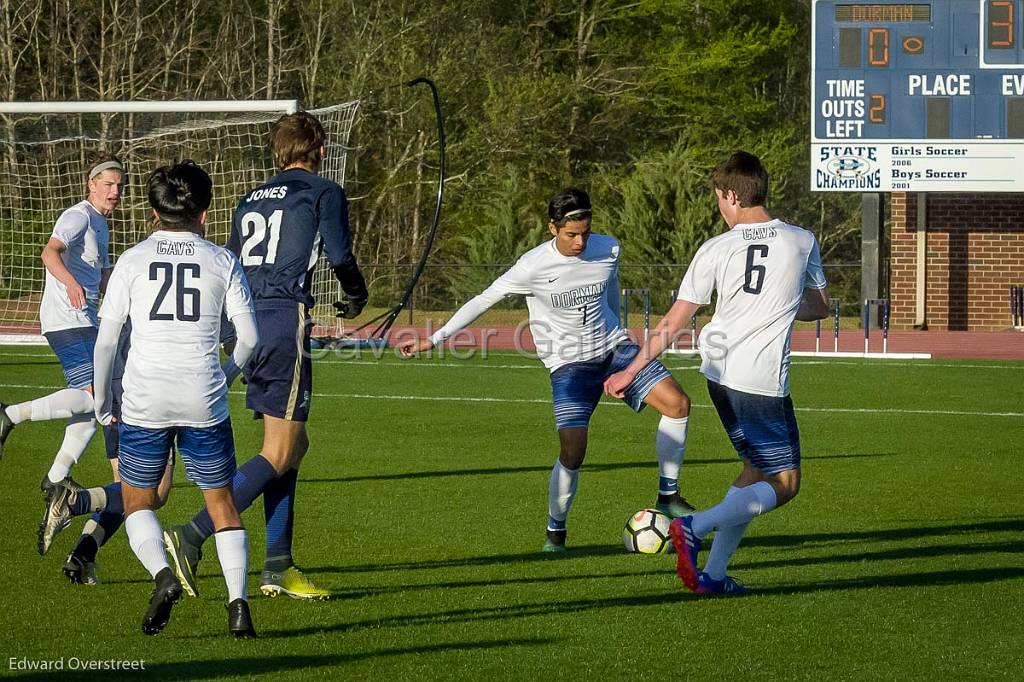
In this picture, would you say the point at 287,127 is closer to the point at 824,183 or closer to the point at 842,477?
the point at 842,477

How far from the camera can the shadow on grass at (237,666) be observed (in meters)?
5.31

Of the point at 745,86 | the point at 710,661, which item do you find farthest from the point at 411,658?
the point at 745,86

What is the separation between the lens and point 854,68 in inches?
1003

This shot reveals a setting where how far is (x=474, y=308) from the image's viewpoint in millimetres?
A: 7703

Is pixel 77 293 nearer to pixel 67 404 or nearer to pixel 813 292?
pixel 67 404

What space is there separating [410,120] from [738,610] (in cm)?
3097

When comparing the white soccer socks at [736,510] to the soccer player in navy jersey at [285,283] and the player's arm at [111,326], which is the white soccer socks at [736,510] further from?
the player's arm at [111,326]

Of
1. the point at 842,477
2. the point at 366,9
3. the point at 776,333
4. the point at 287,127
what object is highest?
the point at 366,9

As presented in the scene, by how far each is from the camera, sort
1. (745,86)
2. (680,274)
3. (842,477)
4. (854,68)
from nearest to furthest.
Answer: (842,477), (854,68), (680,274), (745,86)

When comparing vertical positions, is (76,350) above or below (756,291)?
below

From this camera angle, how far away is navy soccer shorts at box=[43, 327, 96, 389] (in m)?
8.74

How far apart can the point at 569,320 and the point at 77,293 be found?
2.75 meters

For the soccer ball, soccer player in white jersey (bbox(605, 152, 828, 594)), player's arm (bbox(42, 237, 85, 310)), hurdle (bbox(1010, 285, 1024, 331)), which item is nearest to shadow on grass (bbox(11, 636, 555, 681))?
soccer player in white jersey (bbox(605, 152, 828, 594))

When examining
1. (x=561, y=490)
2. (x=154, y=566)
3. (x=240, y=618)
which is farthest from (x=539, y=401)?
(x=154, y=566)
